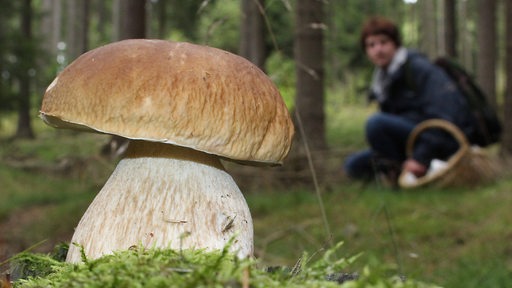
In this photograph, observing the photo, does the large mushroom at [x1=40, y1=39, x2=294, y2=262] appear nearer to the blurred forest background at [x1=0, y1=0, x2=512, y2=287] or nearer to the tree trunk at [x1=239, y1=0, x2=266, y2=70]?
the blurred forest background at [x1=0, y1=0, x2=512, y2=287]

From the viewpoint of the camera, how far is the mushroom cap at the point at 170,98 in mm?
1270

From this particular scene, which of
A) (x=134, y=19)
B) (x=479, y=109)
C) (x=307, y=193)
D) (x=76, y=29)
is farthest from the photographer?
(x=76, y=29)

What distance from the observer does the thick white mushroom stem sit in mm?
1398

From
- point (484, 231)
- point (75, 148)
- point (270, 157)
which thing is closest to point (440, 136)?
point (484, 231)

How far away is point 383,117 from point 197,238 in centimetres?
466

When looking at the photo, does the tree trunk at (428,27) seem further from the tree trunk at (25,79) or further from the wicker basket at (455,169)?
the wicker basket at (455,169)

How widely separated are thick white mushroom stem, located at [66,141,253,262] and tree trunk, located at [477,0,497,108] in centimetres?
930

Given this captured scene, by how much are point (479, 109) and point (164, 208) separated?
474cm

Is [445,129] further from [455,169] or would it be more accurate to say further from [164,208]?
[164,208]

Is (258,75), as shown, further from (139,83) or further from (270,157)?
(139,83)

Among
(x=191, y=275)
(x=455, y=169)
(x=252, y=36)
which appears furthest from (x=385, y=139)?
(x=252, y=36)

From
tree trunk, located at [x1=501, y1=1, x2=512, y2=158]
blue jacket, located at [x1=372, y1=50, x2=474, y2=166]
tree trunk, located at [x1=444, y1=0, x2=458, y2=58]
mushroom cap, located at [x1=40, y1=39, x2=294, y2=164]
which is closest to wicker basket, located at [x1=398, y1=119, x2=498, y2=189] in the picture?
blue jacket, located at [x1=372, y1=50, x2=474, y2=166]

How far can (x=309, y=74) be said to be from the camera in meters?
5.59

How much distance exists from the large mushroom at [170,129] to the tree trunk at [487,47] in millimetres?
9276
